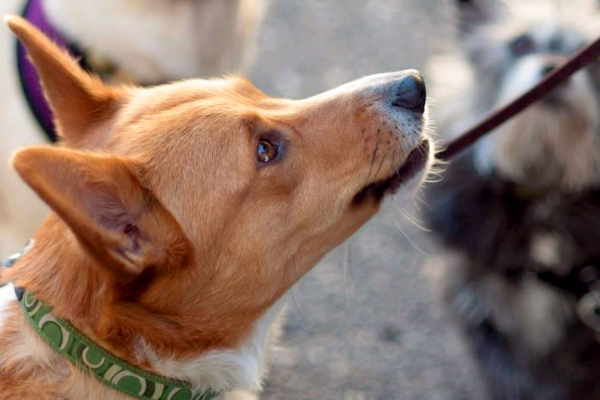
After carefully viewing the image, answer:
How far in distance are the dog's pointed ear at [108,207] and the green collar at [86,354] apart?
197mm

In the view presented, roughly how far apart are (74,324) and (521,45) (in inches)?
87.7

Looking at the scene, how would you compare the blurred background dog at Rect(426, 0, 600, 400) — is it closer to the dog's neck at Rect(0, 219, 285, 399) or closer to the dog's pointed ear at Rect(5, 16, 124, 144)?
the dog's neck at Rect(0, 219, 285, 399)

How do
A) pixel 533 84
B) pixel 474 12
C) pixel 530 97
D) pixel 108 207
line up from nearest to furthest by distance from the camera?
pixel 108 207, pixel 530 97, pixel 533 84, pixel 474 12

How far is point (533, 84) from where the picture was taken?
2.82 m

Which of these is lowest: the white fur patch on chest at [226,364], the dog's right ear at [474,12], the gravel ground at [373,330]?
the gravel ground at [373,330]

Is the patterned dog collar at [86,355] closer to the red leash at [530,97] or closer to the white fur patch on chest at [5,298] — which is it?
the white fur patch on chest at [5,298]

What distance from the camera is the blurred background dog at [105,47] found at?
9.07 feet

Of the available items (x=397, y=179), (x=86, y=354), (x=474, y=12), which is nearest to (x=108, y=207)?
(x=86, y=354)

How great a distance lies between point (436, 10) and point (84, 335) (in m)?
4.98

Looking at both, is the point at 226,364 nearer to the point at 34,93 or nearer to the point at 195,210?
the point at 195,210

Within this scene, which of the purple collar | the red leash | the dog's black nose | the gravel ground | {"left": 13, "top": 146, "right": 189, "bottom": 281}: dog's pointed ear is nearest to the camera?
{"left": 13, "top": 146, "right": 189, "bottom": 281}: dog's pointed ear

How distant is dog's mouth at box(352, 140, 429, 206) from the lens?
217 cm

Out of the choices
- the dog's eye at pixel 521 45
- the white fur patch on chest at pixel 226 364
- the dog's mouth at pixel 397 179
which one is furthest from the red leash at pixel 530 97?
the white fur patch on chest at pixel 226 364

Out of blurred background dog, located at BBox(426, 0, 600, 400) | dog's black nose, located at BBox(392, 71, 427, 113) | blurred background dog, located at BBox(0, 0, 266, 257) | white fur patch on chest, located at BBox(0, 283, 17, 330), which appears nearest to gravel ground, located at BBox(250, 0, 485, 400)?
blurred background dog, located at BBox(426, 0, 600, 400)
